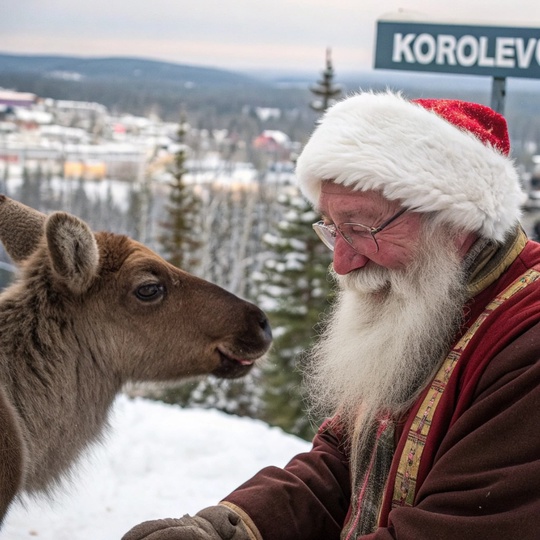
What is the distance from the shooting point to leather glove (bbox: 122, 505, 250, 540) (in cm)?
276

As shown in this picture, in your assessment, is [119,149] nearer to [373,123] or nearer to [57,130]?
[57,130]

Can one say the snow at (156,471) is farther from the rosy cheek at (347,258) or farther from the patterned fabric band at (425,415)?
the patterned fabric band at (425,415)

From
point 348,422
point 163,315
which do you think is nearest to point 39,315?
point 163,315

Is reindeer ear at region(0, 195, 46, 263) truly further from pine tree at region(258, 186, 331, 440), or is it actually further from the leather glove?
pine tree at region(258, 186, 331, 440)

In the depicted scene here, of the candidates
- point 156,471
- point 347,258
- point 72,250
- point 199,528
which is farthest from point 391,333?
point 156,471

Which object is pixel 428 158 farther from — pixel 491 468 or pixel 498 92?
pixel 498 92

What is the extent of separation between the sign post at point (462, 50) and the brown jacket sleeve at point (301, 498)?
11.0ft

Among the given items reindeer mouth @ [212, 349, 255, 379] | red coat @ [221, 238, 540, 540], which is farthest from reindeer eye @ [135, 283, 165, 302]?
red coat @ [221, 238, 540, 540]

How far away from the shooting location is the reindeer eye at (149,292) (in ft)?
12.1

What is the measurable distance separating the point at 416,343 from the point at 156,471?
14.2 feet

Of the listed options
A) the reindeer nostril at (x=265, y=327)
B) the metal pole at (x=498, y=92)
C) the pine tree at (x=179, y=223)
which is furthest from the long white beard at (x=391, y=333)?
the pine tree at (x=179, y=223)

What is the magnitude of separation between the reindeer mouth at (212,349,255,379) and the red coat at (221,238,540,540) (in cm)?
129

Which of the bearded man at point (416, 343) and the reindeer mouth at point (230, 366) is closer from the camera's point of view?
the bearded man at point (416, 343)

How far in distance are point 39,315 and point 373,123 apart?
173cm
